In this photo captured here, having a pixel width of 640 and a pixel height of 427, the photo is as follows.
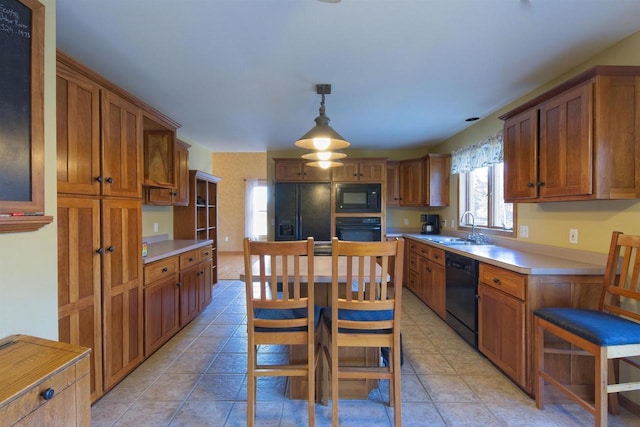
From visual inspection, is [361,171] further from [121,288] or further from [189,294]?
[121,288]

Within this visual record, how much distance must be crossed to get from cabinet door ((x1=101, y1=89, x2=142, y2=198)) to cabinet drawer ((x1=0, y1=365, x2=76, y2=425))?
124 centimetres

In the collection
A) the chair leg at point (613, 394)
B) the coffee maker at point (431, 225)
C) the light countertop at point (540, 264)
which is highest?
the coffee maker at point (431, 225)

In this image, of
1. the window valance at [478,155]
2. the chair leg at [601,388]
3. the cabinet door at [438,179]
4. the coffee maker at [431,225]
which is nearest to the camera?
the chair leg at [601,388]

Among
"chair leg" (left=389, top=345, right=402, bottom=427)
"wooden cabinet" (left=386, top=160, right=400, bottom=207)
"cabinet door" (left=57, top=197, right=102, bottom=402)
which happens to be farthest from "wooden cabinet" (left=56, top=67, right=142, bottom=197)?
"wooden cabinet" (left=386, top=160, right=400, bottom=207)

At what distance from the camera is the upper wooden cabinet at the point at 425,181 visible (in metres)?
4.57

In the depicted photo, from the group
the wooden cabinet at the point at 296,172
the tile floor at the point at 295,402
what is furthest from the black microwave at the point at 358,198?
the tile floor at the point at 295,402

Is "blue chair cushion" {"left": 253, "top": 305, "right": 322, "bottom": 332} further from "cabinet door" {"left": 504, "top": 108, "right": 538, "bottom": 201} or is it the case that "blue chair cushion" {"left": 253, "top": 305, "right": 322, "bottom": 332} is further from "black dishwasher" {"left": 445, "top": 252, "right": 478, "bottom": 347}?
"cabinet door" {"left": 504, "top": 108, "right": 538, "bottom": 201}

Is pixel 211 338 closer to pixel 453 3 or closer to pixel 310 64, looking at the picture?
pixel 310 64

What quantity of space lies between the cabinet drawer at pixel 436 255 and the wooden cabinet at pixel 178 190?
3068 mm

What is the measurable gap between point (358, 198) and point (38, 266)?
152 inches

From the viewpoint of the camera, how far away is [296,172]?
4.70 metres

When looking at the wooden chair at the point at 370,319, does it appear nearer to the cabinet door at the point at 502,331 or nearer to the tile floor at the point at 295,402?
the tile floor at the point at 295,402

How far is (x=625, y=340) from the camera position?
58.2 inches

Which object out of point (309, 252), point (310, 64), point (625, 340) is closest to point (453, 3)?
point (310, 64)
